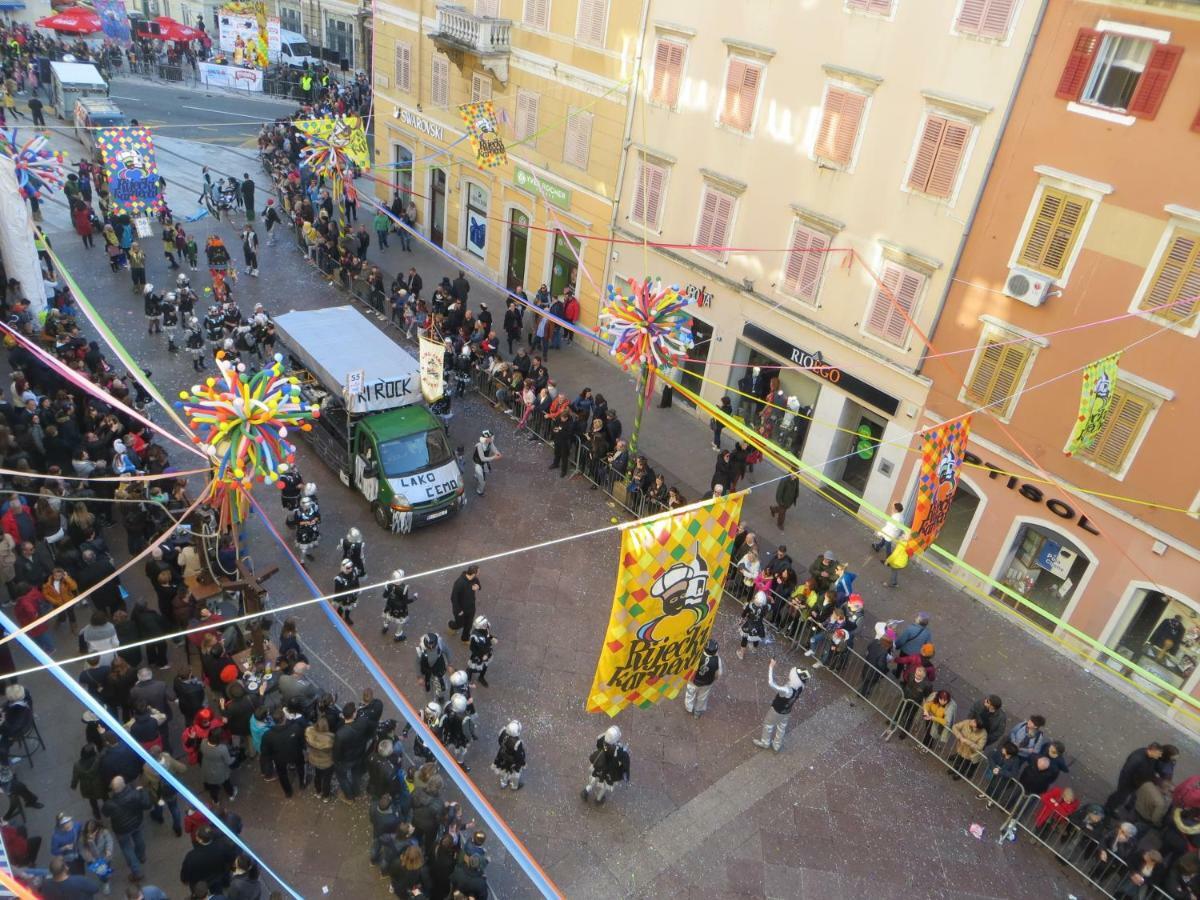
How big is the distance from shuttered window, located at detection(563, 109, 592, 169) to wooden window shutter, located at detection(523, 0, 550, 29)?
8.24 ft

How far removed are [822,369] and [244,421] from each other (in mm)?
12032

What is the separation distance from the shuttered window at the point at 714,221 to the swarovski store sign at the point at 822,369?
6.76 ft

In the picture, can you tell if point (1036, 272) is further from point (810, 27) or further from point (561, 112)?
point (561, 112)

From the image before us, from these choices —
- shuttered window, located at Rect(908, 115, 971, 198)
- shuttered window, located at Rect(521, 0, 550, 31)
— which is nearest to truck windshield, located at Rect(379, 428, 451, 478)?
shuttered window, located at Rect(908, 115, 971, 198)

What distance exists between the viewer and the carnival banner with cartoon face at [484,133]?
23.0 meters

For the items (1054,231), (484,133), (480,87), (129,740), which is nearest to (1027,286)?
(1054,231)

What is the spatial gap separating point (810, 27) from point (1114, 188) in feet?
22.1

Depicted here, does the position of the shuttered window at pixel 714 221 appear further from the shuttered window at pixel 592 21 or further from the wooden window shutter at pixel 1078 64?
the wooden window shutter at pixel 1078 64

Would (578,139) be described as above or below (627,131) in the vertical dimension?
below

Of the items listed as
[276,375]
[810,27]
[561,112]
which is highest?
[810,27]

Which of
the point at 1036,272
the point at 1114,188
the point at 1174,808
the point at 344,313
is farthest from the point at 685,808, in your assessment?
the point at 344,313

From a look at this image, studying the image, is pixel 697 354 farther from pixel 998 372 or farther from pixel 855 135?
pixel 998 372

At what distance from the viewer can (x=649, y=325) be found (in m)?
16.9

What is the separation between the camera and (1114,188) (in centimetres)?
1409
